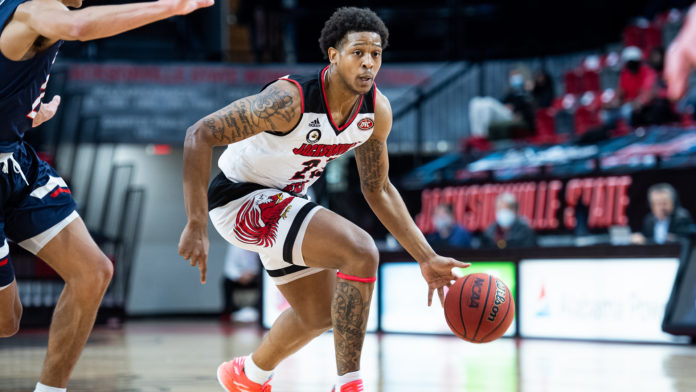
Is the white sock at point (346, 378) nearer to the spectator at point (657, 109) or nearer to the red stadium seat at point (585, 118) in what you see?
the spectator at point (657, 109)

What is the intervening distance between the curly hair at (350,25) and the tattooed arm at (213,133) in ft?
0.98

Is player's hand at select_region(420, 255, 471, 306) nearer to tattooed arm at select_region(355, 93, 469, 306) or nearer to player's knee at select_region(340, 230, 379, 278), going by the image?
tattooed arm at select_region(355, 93, 469, 306)

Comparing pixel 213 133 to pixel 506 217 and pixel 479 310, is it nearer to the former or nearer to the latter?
pixel 479 310

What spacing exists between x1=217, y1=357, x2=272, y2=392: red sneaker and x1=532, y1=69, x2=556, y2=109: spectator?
11.0 metres

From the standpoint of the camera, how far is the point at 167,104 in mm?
14430

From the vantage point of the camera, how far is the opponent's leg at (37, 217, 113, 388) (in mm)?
3648

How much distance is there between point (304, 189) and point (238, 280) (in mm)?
9796

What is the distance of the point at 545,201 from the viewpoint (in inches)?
452

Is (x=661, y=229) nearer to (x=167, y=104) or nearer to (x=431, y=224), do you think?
(x=431, y=224)

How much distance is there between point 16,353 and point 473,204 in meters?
6.65

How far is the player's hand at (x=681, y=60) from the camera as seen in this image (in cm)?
1023

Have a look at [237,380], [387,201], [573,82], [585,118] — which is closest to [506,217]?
[585,118]

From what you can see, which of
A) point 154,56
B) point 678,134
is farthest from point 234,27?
point 678,134

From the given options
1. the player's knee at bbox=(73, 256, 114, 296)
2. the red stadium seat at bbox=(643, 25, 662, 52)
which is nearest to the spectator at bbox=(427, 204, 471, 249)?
the red stadium seat at bbox=(643, 25, 662, 52)
